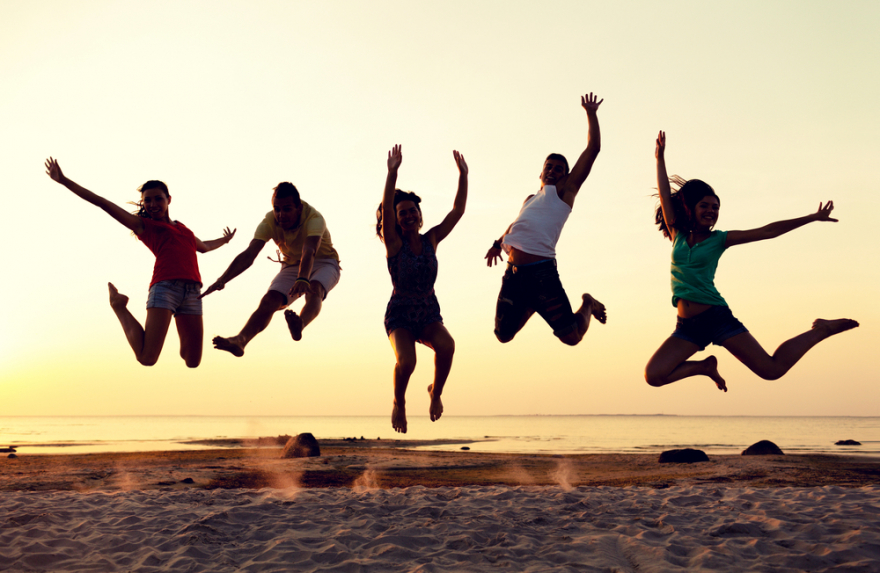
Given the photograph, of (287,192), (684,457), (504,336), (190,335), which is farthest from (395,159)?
(684,457)

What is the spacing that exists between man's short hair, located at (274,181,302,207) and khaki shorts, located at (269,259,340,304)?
782 mm

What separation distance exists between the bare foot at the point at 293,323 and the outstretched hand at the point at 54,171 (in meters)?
2.86

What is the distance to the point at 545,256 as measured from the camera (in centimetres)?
664

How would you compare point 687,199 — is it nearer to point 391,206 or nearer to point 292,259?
point 391,206

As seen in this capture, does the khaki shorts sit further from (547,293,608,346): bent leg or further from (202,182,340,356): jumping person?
(547,293,608,346): bent leg

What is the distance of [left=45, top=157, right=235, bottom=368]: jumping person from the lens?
273 inches

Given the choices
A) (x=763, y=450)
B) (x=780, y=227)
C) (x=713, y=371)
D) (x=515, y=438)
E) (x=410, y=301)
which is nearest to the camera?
(x=780, y=227)

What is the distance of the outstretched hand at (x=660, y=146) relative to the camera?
6477mm

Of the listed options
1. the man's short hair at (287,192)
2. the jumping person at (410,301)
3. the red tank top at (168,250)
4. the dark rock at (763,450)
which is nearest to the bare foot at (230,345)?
the red tank top at (168,250)

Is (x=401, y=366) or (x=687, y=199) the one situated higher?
(x=687, y=199)

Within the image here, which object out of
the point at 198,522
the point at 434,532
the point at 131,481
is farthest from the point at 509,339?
the point at 131,481

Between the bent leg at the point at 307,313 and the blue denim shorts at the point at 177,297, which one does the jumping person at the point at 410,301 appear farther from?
the blue denim shorts at the point at 177,297

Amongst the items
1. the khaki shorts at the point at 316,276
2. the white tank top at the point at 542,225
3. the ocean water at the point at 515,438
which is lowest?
the ocean water at the point at 515,438

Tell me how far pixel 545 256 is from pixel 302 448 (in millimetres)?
15827
